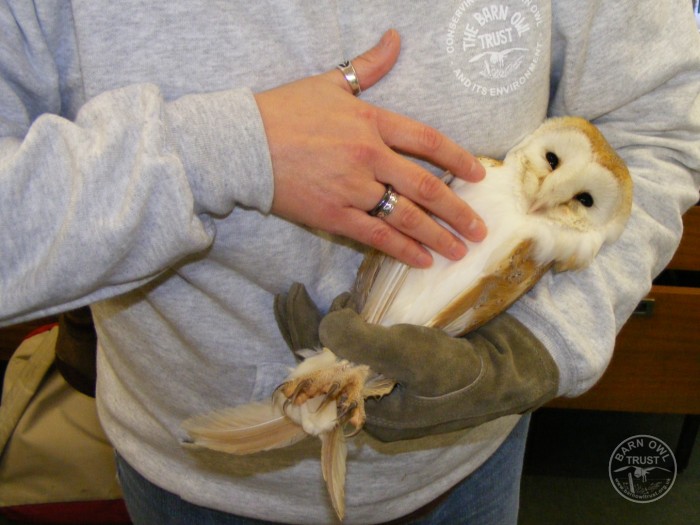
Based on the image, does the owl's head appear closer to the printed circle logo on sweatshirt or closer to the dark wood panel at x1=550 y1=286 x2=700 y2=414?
the printed circle logo on sweatshirt

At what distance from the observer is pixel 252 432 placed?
71cm

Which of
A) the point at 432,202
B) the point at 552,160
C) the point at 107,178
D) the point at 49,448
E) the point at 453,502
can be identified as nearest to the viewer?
the point at 107,178

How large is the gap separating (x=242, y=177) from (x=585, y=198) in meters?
0.40

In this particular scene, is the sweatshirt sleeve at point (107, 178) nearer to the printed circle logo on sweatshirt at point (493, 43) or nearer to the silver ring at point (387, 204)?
the silver ring at point (387, 204)

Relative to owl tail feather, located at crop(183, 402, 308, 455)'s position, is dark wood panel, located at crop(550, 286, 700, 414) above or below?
below

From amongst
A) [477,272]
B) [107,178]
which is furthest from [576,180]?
[107,178]

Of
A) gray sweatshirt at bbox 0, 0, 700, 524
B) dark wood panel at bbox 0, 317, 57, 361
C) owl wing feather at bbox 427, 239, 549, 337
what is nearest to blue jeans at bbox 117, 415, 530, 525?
gray sweatshirt at bbox 0, 0, 700, 524

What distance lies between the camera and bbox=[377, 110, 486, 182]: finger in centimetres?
64

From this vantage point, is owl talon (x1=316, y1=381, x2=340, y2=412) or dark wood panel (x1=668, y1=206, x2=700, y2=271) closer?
owl talon (x1=316, y1=381, x2=340, y2=412)

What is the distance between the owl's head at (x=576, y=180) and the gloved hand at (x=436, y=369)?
0.13 metres

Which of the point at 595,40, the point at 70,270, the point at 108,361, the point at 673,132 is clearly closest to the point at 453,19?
the point at 595,40

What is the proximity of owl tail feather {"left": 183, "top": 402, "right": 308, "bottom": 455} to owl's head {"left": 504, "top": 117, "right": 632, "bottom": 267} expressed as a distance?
0.34m

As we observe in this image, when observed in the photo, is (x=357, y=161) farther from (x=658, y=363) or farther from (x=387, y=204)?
(x=658, y=363)

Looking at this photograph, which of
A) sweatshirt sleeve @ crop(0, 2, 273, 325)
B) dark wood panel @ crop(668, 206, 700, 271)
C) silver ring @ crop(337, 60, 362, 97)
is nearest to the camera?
sweatshirt sleeve @ crop(0, 2, 273, 325)
